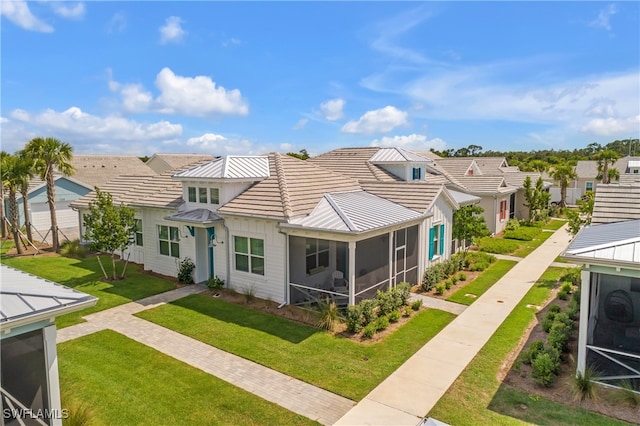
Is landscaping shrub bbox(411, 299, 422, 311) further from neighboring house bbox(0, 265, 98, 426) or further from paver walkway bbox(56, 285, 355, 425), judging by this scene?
neighboring house bbox(0, 265, 98, 426)

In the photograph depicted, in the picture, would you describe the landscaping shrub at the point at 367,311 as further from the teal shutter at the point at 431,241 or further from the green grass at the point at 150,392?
the teal shutter at the point at 431,241

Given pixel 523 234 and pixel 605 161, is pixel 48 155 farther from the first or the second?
pixel 605 161

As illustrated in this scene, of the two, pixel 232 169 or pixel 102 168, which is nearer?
pixel 232 169

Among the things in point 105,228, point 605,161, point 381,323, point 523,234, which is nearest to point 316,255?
point 381,323

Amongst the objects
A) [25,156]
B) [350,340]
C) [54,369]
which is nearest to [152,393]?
[54,369]

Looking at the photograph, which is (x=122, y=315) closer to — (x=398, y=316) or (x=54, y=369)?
(x=54, y=369)

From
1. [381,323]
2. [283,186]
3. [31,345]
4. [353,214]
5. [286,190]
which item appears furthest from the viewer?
[283,186]

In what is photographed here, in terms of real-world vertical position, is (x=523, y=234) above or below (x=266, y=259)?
below

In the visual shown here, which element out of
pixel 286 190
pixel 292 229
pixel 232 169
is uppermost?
pixel 232 169
